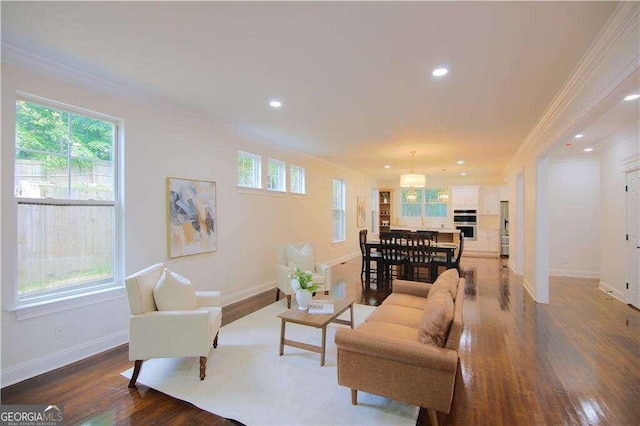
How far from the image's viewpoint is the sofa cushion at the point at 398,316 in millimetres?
2841

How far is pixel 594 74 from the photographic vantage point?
2666mm

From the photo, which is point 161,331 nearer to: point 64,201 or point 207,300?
point 207,300

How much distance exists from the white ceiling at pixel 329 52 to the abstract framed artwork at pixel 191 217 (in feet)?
3.49

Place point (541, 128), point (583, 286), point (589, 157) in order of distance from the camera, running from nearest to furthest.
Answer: point (541, 128) → point (583, 286) → point (589, 157)

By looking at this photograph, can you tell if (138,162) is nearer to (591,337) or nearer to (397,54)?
(397,54)

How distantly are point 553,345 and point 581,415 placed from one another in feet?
4.39

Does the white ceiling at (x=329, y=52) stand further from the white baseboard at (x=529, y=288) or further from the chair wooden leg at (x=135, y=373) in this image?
the white baseboard at (x=529, y=288)

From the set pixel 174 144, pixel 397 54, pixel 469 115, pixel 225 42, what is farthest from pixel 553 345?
pixel 174 144

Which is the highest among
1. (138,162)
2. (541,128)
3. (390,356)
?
(541,128)

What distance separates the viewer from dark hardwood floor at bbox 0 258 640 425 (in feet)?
7.19

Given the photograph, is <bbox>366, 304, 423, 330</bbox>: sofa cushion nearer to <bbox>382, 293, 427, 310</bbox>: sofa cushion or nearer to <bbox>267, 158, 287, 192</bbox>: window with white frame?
<bbox>382, 293, 427, 310</bbox>: sofa cushion

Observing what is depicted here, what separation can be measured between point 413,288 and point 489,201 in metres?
8.54

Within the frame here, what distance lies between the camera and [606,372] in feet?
9.13

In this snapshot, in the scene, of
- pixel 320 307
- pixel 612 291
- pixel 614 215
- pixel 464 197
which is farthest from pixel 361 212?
pixel 320 307
